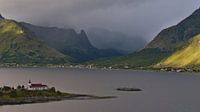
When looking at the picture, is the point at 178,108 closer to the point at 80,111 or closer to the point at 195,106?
the point at 195,106

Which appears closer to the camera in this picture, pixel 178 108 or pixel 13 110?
pixel 13 110

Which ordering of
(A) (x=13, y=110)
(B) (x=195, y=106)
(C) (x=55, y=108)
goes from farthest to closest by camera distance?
1. (B) (x=195, y=106)
2. (C) (x=55, y=108)
3. (A) (x=13, y=110)

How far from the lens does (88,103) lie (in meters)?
193

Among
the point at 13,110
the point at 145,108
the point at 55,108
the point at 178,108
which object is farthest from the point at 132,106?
the point at 13,110

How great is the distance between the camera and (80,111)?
166 metres

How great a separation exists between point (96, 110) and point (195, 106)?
159 feet

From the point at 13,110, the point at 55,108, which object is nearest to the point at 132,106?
the point at 55,108

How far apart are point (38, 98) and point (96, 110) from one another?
131 feet

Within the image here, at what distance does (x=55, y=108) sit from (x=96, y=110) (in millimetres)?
17387

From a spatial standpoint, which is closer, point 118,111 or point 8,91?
point 118,111

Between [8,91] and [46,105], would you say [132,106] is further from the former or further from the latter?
[8,91]

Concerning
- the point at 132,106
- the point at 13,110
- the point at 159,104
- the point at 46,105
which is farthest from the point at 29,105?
the point at 159,104

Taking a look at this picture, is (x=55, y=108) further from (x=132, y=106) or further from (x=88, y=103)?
(x=132, y=106)

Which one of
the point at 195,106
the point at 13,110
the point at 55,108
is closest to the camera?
the point at 13,110
